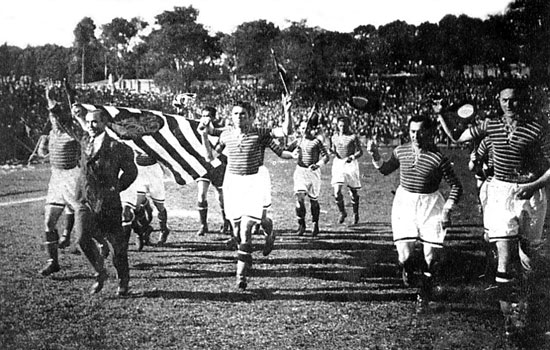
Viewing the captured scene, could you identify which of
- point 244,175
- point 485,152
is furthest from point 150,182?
point 485,152

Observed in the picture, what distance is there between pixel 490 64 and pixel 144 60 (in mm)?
3529

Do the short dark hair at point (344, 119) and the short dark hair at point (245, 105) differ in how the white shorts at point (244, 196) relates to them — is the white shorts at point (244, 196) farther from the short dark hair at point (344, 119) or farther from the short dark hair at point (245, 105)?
the short dark hair at point (344, 119)

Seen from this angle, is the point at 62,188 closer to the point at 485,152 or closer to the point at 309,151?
the point at 309,151

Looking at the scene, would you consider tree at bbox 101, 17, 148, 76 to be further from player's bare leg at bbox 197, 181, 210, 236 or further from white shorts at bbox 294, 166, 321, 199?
white shorts at bbox 294, 166, 321, 199

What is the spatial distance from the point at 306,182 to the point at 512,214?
3.83 metres

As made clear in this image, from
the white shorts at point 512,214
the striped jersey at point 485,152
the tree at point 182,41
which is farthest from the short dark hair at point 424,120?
the tree at point 182,41

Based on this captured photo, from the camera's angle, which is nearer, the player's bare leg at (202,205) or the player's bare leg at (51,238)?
the player's bare leg at (51,238)

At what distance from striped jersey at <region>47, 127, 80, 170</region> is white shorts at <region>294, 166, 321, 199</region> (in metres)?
3.34

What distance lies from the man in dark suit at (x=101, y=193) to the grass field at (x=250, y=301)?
33 cm

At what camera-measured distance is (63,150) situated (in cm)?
559

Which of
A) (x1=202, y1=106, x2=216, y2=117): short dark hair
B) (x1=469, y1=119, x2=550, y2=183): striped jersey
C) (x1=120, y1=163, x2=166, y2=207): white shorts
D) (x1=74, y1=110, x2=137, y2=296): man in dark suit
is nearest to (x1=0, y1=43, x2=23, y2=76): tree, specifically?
(x1=74, y1=110, x2=137, y2=296): man in dark suit

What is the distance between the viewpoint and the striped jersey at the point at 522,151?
451cm

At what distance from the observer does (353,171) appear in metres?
9.04

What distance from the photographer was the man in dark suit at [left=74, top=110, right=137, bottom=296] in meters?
4.92
